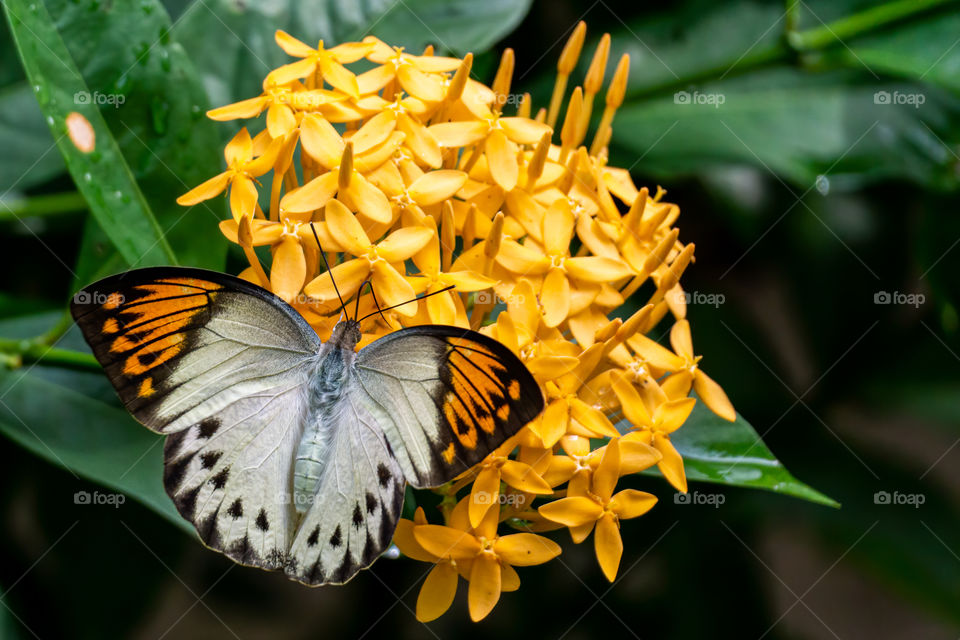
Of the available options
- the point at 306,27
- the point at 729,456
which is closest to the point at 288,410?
the point at 729,456

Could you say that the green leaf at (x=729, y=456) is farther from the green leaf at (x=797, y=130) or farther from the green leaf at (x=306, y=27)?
the green leaf at (x=306, y=27)

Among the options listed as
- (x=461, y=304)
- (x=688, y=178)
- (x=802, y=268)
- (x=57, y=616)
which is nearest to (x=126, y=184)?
(x=461, y=304)

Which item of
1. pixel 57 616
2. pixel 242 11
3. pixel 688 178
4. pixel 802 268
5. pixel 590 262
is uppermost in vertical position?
pixel 242 11

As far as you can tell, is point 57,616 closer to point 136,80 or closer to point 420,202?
point 136,80

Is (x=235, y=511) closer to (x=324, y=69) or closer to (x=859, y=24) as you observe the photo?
(x=324, y=69)

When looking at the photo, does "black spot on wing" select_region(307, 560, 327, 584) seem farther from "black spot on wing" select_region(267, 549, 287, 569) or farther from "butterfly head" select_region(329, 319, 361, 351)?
"butterfly head" select_region(329, 319, 361, 351)

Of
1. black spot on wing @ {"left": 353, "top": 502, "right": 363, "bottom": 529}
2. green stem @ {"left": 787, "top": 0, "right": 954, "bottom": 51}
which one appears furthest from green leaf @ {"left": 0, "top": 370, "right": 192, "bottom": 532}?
green stem @ {"left": 787, "top": 0, "right": 954, "bottom": 51}

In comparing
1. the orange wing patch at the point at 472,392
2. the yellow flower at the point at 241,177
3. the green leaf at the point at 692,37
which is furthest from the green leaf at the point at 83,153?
the green leaf at the point at 692,37

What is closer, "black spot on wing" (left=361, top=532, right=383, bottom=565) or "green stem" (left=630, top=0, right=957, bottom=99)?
"black spot on wing" (left=361, top=532, right=383, bottom=565)
